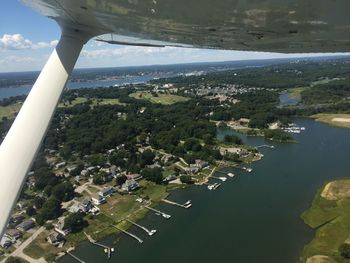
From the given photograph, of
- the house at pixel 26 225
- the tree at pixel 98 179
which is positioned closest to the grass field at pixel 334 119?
the tree at pixel 98 179

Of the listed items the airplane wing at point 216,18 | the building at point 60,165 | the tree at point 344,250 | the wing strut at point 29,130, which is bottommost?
the building at point 60,165

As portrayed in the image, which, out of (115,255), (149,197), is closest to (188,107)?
(149,197)

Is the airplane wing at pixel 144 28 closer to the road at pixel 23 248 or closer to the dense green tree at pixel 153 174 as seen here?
the road at pixel 23 248

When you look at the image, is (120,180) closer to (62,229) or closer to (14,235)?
(62,229)

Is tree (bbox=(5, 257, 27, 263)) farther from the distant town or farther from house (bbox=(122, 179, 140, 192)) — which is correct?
house (bbox=(122, 179, 140, 192))

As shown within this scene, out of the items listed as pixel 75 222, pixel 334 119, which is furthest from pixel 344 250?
pixel 334 119
